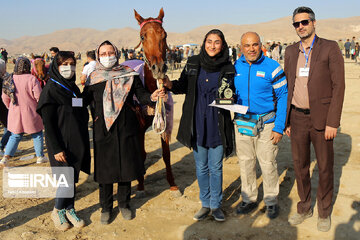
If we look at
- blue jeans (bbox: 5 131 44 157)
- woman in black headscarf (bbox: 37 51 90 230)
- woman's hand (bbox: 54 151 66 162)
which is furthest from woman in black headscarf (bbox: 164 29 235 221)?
blue jeans (bbox: 5 131 44 157)

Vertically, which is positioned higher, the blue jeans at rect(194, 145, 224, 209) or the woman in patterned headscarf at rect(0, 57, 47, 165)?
the woman in patterned headscarf at rect(0, 57, 47, 165)

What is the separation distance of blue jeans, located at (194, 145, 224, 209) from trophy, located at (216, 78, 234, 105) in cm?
57

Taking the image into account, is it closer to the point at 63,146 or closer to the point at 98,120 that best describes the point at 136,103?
the point at 98,120

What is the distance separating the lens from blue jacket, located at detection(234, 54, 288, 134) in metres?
3.08

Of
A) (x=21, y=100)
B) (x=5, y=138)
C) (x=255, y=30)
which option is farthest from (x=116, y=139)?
(x=255, y=30)

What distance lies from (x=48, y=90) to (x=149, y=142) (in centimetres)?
389

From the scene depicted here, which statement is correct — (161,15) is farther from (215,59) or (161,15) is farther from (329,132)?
(329,132)

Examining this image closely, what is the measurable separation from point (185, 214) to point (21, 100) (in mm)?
3449

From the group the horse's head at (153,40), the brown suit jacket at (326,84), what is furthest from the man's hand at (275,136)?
the horse's head at (153,40)

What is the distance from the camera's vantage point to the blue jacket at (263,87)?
121 inches

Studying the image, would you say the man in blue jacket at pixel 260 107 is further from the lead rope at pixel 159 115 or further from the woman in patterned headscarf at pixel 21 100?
the woman in patterned headscarf at pixel 21 100

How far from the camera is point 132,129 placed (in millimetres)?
3359

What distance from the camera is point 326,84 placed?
2926 millimetres

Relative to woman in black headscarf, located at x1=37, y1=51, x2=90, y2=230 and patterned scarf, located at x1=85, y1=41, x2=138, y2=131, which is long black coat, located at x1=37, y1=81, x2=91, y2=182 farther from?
patterned scarf, located at x1=85, y1=41, x2=138, y2=131
